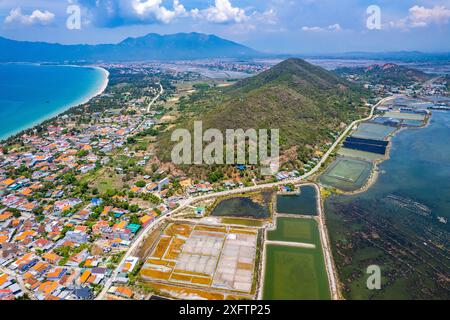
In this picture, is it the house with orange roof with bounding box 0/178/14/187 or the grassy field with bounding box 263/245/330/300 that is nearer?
the grassy field with bounding box 263/245/330/300

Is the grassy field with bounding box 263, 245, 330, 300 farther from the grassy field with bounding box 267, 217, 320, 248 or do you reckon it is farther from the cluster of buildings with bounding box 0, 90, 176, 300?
the cluster of buildings with bounding box 0, 90, 176, 300

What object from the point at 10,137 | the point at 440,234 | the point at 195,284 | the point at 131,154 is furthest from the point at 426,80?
the point at 10,137

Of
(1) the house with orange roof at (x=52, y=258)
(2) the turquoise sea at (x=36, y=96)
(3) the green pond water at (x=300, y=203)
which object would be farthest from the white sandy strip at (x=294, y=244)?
(2) the turquoise sea at (x=36, y=96)

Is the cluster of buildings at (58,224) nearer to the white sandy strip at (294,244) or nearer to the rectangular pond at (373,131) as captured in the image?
the white sandy strip at (294,244)

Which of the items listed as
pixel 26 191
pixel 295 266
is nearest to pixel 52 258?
pixel 26 191

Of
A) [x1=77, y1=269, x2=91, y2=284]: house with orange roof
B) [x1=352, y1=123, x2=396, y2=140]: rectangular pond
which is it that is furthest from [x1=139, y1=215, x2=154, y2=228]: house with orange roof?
[x1=352, y1=123, x2=396, y2=140]: rectangular pond
